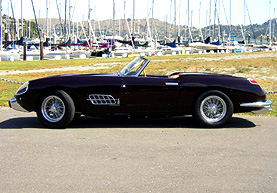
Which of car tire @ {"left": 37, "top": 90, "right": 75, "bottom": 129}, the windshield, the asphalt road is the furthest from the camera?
the windshield

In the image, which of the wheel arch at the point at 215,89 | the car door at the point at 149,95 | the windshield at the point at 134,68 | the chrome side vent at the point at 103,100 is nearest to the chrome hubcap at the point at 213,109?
the wheel arch at the point at 215,89

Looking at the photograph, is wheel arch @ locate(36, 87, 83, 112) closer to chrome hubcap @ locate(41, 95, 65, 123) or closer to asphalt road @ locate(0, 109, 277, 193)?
chrome hubcap @ locate(41, 95, 65, 123)

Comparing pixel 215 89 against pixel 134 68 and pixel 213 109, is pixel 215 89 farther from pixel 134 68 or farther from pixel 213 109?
pixel 134 68

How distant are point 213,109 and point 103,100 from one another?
1.81 meters

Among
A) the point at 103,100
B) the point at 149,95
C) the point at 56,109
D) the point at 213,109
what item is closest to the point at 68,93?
the point at 56,109

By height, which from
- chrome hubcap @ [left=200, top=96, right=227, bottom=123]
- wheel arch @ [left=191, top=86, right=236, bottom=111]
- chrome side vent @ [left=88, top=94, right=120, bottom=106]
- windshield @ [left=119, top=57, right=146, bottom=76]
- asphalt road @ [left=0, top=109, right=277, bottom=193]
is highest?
windshield @ [left=119, top=57, right=146, bottom=76]

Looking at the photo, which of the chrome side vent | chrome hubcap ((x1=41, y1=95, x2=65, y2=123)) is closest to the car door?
the chrome side vent

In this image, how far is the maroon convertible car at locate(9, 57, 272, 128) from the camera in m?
6.91

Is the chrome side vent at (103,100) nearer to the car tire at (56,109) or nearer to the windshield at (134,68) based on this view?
the car tire at (56,109)

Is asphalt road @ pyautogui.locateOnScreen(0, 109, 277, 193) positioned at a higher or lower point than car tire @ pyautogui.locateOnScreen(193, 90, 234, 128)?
lower

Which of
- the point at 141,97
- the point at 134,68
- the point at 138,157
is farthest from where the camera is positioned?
the point at 134,68

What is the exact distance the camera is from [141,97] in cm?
691

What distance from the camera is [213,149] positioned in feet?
18.5

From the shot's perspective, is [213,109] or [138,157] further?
[213,109]
